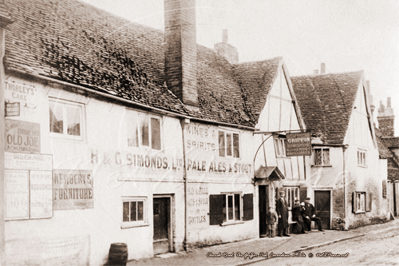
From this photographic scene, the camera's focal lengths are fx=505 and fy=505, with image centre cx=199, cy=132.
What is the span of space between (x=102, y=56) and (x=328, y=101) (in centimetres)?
1669

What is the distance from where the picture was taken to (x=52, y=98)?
1161 centimetres

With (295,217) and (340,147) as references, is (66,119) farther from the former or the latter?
(340,147)

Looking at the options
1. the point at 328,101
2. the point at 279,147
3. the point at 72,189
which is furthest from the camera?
the point at 328,101

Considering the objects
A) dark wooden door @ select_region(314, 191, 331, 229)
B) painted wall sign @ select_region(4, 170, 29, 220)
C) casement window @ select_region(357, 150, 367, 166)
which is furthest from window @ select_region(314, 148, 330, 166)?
painted wall sign @ select_region(4, 170, 29, 220)

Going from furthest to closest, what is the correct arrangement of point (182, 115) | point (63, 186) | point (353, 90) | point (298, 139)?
point (353, 90) < point (298, 139) < point (182, 115) < point (63, 186)

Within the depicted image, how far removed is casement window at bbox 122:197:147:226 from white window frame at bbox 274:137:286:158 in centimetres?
952

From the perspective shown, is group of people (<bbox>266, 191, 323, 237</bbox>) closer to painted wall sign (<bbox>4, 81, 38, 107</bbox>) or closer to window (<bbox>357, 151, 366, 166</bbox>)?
window (<bbox>357, 151, 366, 166</bbox>)

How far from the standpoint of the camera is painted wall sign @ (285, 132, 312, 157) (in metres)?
19.2

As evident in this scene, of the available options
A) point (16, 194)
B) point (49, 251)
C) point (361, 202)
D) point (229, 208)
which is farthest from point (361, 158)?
point (16, 194)

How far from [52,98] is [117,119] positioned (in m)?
2.35

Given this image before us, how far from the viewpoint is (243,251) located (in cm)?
1596

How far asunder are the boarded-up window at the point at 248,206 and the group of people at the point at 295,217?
2.91ft

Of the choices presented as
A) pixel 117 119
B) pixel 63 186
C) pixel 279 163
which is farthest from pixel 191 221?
pixel 279 163

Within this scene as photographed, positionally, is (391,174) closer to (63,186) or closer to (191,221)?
(191,221)
